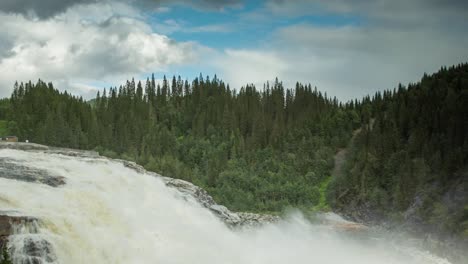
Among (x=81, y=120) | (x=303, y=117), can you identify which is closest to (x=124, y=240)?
(x=81, y=120)

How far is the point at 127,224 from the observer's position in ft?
134

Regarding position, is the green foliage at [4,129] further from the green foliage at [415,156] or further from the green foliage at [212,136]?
the green foliage at [415,156]

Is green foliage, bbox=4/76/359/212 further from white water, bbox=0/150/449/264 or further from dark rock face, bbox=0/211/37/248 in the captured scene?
dark rock face, bbox=0/211/37/248

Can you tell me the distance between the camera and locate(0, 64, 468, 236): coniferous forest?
104188 mm

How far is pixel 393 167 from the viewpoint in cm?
11375

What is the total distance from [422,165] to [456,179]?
8.47m

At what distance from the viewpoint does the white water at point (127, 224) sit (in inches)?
1352

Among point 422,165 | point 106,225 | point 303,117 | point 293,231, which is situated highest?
point 303,117

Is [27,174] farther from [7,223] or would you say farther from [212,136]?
[212,136]

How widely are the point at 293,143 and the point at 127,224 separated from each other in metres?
106

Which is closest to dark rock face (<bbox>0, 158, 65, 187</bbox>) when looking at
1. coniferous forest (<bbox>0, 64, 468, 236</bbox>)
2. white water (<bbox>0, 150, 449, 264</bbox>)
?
white water (<bbox>0, 150, 449, 264</bbox>)

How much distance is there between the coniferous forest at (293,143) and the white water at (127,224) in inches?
1353

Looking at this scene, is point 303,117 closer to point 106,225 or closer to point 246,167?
point 246,167

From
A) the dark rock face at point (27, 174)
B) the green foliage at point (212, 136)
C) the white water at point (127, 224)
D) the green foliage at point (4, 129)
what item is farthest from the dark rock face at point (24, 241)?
the green foliage at point (4, 129)
